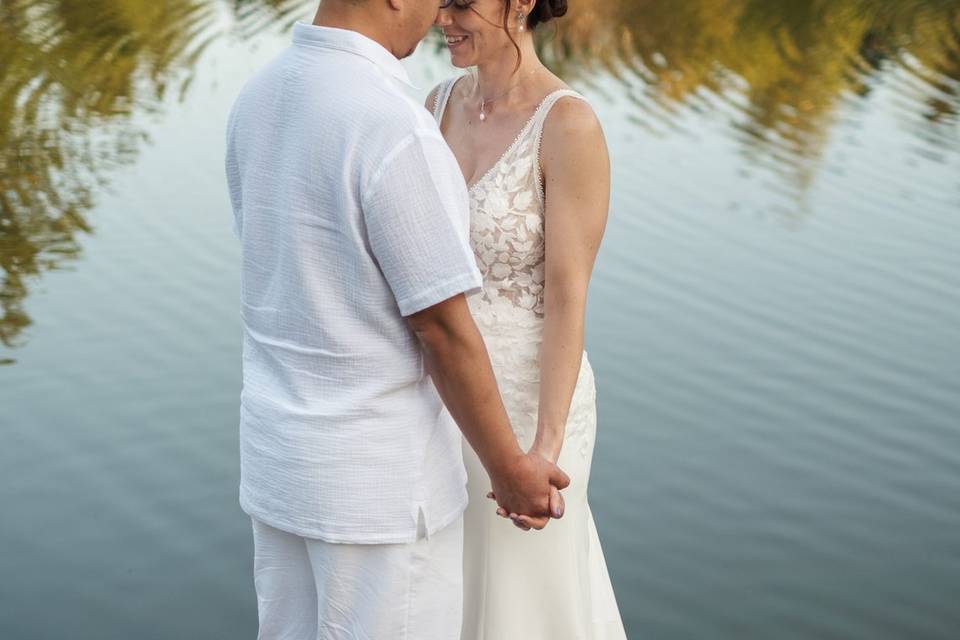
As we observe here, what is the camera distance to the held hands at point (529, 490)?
2.10 m

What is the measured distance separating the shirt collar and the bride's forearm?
0.70m

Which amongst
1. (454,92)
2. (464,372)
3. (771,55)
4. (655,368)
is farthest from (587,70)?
(464,372)

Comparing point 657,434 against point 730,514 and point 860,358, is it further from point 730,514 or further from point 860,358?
point 860,358

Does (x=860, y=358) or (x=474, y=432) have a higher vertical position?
(x=474, y=432)

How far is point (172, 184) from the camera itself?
7852 mm

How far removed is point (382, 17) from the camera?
1850 mm

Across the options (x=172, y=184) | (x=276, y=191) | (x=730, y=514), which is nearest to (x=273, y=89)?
(x=276, y=191)

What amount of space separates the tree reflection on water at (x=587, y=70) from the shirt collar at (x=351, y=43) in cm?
394

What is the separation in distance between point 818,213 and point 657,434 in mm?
3416

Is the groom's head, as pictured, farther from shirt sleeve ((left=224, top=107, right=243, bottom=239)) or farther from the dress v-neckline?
the dress v-neckline

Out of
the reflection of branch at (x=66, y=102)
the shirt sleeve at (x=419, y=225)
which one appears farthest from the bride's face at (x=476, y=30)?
the reflection of branch at (x=66, y=102)

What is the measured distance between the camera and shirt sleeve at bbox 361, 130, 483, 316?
1769 millimetres

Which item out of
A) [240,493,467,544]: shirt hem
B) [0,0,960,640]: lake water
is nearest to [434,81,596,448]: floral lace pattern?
[240,493,467,544]: shirt hem

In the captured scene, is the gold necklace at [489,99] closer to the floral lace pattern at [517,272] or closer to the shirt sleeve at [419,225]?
the floral lace pattern at [517,272]
